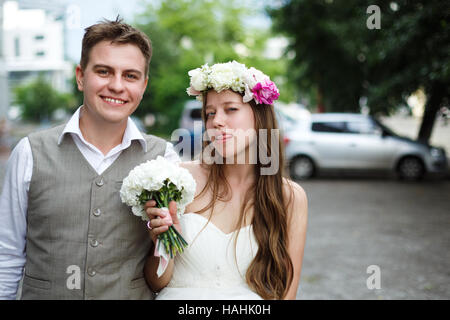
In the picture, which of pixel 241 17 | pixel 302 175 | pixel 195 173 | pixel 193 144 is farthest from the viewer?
pixel 241 17

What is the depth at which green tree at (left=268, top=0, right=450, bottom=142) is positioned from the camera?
32.7ft

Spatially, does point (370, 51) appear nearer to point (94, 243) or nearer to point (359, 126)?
point (359, 126)

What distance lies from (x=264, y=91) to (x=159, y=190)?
88 cm

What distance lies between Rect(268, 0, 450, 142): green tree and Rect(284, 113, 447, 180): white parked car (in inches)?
34.0

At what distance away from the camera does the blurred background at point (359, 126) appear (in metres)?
6.28

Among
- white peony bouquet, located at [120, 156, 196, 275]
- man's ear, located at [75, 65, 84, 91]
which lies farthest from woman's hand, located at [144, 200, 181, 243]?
man's ear, located at [75, 65, 84, 91]

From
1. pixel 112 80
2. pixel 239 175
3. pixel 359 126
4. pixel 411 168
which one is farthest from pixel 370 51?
pixel 112 80

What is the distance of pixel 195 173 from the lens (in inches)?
113

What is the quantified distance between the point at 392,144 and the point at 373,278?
318 inches

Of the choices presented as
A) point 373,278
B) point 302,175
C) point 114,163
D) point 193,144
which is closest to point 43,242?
point 114,163

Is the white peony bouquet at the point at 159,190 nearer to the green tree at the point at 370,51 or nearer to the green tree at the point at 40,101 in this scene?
the green tree at the point at 370,51

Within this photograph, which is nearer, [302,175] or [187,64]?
[302,175]

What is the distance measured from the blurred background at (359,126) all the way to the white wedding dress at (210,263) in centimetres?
116

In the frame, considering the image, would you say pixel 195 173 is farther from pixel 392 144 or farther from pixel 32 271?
pixel 392 144
